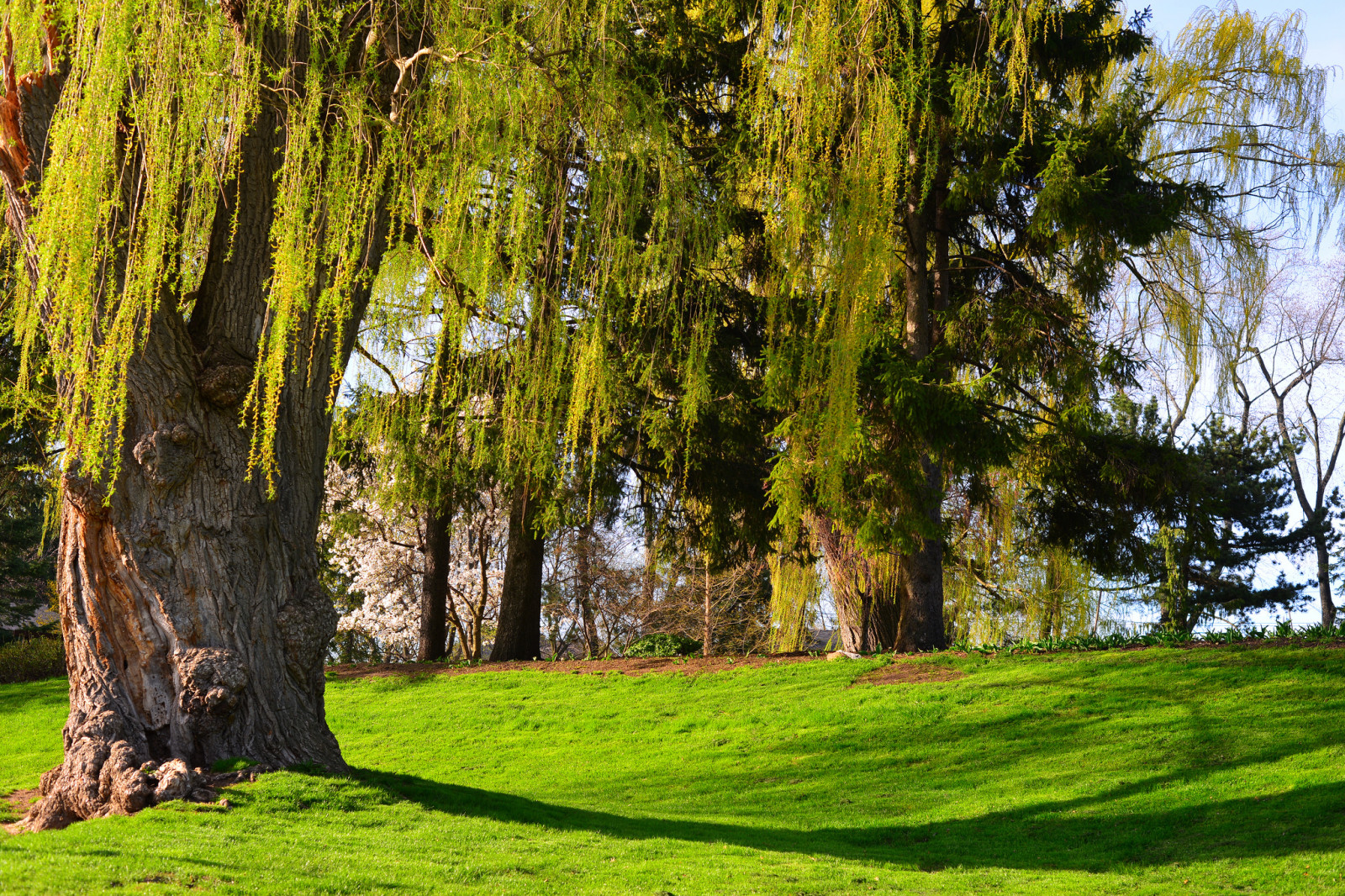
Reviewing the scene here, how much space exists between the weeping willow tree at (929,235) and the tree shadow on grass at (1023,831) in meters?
2.96

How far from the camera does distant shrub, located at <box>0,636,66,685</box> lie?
16.2 meters

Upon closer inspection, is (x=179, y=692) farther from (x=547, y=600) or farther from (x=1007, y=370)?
(x=547, y=600)

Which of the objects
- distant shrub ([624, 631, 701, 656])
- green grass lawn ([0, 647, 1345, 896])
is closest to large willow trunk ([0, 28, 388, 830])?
Answer: green grass lawn ([0, 647, 1345, 896])

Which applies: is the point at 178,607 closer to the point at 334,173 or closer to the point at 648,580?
the point at 334,173

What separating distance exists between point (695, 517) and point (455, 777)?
4.89m

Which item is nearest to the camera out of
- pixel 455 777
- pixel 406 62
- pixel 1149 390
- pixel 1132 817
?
pixel 406 62

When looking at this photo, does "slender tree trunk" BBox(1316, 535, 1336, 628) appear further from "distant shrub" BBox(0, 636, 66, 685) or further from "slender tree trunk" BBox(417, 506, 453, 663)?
"distant shrub" BBox(0, 636, 66, 685)

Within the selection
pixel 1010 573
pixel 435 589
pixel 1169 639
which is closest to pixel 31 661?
pixel 435 589

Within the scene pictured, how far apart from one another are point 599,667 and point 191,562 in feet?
25.0

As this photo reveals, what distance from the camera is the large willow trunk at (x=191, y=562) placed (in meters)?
5.69

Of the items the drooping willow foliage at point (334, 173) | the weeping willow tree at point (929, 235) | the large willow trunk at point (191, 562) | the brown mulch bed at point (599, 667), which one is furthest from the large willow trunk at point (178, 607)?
the brown mulch bed at point (599, 667)

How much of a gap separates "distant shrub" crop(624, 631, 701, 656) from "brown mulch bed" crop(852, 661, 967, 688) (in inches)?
167

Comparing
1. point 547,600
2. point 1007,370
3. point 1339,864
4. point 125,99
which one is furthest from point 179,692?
point 547,600

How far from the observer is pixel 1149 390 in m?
20.0
